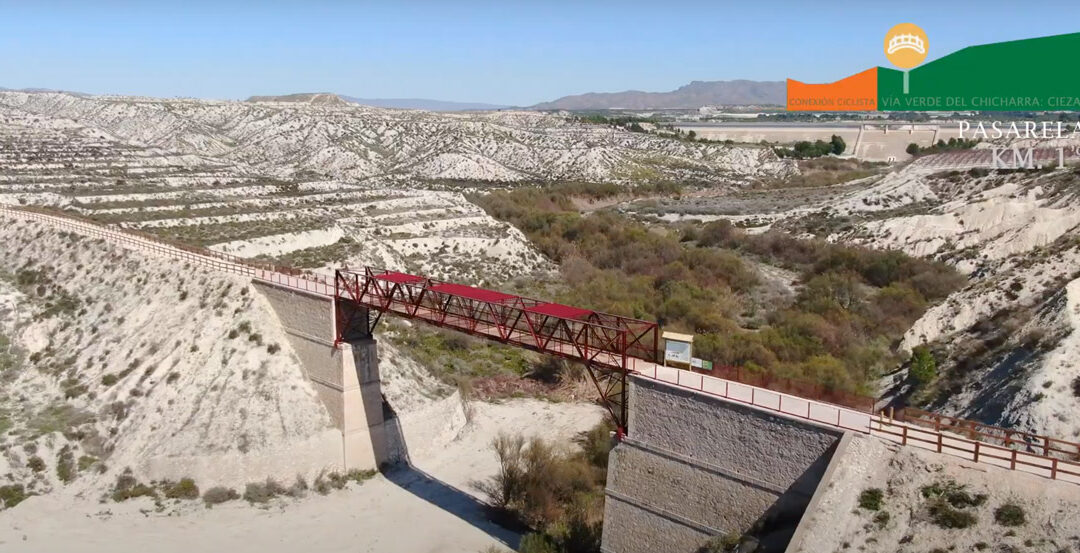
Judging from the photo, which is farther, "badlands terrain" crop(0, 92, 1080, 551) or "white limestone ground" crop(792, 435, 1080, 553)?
"badlands terrain" crop(0, 92, 1080, 551)

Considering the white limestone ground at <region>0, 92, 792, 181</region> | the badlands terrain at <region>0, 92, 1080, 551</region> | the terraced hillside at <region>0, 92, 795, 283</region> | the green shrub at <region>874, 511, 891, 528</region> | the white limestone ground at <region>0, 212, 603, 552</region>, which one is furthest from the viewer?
the white limestone ground at <region>0, 92, 792, 181</region>

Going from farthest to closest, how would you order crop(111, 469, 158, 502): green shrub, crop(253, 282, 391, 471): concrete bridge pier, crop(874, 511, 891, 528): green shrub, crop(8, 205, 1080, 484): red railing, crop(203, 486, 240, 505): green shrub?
crop(253, 282, 391, 471): concrete bridge pier → crop(203, 486, 240, 505): green shrub → crop(111, 469, 158, 502): green shrub → crop(8, 205, 1080, 484): red railing → crop(874, 511, 891, 528): green shrub

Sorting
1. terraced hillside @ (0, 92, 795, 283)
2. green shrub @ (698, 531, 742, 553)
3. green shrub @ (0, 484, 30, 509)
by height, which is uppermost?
terraced hillside @ (0, 92, 795, 283)

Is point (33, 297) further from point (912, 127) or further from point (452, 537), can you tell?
point (912, 127)

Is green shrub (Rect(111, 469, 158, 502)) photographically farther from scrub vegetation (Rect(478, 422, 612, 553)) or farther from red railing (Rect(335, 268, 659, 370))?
scrub vegetation (Rect(478, 422, 612, 553))

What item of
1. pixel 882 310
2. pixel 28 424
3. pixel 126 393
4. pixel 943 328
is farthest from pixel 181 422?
pixel 882 310

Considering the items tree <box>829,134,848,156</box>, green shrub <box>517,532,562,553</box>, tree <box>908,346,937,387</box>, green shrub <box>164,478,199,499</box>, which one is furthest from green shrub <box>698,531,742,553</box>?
tree <box>829,134,848,156</box>

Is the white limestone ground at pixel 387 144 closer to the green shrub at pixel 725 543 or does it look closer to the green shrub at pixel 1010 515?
the green shrub at pixel 725 543
